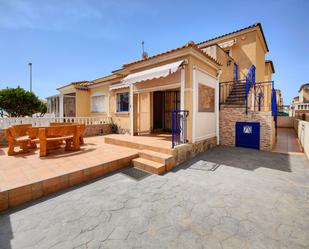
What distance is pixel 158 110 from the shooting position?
1231cm

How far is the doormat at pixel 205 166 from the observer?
6.11 meters

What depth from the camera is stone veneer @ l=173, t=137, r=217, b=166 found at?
6.61m

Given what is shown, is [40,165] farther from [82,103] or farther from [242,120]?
[82,103]

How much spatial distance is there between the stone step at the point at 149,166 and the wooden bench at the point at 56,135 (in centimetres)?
332

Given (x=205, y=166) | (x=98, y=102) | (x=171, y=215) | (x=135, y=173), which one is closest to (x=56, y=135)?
(x=135, y=173)

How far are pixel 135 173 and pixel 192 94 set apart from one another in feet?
14.7

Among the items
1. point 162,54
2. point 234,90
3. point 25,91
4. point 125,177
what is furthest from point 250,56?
point 25,91

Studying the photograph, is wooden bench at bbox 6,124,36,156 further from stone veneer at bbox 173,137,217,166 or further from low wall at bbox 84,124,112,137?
stone veneer at bbox 173,137,217,166

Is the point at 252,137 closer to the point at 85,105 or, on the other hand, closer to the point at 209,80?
the point at 209,80

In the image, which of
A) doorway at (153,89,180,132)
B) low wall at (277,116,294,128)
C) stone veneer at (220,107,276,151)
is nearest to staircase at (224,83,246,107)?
stone veneer at (220,107,276,151)

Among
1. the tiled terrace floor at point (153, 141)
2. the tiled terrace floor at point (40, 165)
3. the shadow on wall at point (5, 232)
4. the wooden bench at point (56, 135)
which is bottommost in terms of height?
the shadow on wall at point (5, 232)

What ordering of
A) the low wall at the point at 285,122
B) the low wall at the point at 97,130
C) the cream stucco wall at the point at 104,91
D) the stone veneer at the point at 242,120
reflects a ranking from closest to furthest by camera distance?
the stone veneer at the point at 242,120, the low wall at the point at 97,130, the cream stucco wall at the point at 104,91, the low wall at the point at 285,122

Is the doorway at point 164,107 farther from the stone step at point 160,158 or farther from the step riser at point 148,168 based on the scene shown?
the step riser at point 148,168

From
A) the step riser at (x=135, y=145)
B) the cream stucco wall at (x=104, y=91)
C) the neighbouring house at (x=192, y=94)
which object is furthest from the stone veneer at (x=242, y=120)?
the cream stucco wall at (x=104, y=91)
